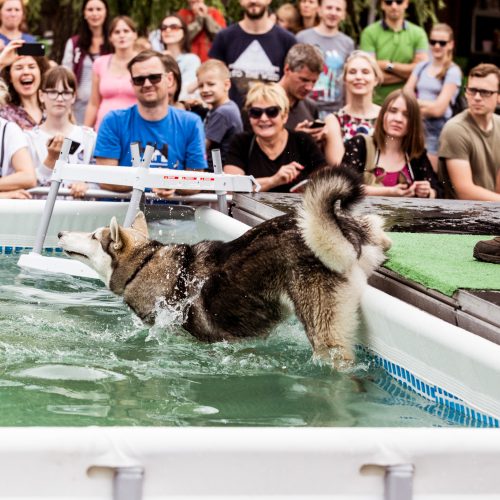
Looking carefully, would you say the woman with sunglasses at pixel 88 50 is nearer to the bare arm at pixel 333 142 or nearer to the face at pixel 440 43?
the bare arm at pixel 333 142

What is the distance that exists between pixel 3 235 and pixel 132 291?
7.28 feet

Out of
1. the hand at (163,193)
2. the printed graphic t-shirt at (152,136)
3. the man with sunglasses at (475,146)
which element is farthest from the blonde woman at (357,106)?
the hand at (163,193)

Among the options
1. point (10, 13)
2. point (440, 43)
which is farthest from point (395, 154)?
point (10, 13)

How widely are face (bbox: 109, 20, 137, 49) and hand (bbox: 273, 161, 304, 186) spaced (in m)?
2.58

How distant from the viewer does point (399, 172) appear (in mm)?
7621

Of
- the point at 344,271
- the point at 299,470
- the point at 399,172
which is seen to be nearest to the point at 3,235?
the point at 399,172

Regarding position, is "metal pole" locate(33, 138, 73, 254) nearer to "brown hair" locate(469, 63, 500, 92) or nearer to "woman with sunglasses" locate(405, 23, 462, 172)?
"brown hair" locate(469, 63, 500, 92)

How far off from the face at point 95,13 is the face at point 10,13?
64 cm

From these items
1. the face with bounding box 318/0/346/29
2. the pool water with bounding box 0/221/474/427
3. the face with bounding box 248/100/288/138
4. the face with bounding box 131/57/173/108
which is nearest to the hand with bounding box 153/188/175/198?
the face with bounding box 131/57/173/108

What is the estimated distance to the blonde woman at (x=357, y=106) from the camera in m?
8.14

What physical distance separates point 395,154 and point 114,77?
2779mm

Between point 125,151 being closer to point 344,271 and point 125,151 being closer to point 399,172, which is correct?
point 399,172

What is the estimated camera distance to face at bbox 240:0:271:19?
930cm

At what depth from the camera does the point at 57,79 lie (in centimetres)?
793
